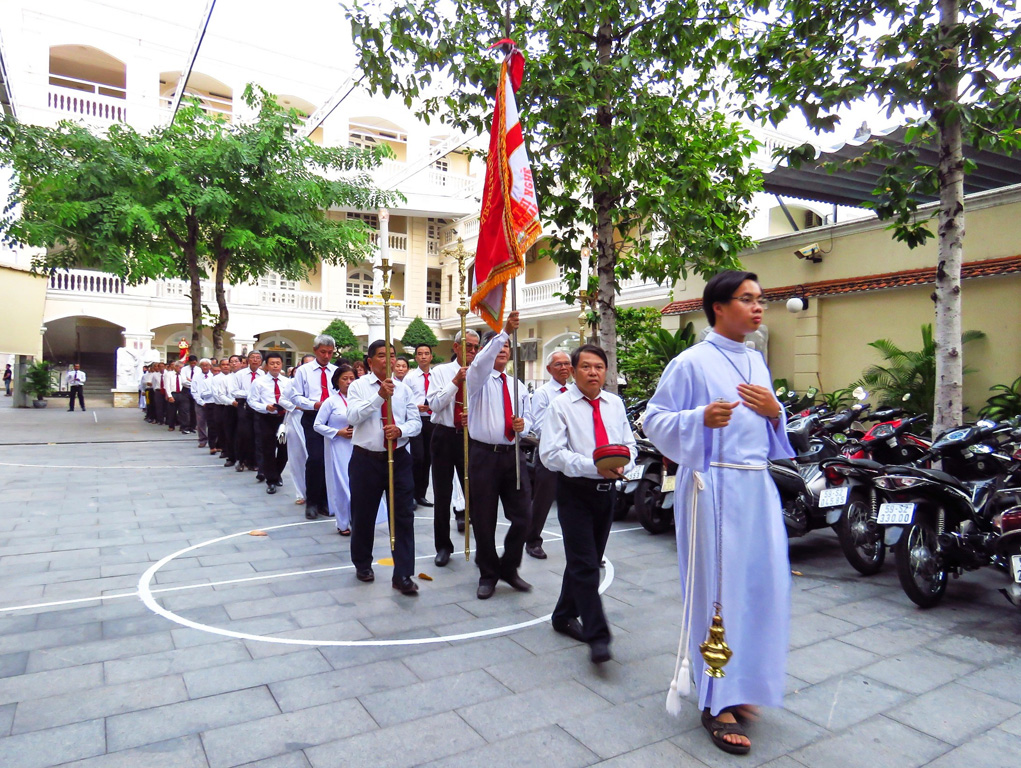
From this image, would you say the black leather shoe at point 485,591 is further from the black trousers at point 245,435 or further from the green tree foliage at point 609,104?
the black trousers at point 245,435

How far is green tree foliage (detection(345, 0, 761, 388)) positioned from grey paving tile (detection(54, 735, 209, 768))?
5.20 metres

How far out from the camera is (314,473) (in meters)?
7.74

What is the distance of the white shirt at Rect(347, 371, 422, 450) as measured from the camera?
5.10m

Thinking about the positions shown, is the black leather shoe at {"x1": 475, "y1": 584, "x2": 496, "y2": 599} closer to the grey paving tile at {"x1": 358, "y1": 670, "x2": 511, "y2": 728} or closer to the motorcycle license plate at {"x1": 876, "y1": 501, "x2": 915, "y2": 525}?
the grey paving tile at {"x1": 358, "y1": 670, "x2": 511, "y2": 728}

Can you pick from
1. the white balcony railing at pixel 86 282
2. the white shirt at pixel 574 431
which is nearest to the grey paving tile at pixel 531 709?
the white shirt at pixel 574 431

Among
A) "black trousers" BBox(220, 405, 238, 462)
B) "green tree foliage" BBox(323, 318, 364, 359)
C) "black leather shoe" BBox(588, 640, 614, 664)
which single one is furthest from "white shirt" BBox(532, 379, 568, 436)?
"green tree foliage" BBox(323, 318, 364, 359)

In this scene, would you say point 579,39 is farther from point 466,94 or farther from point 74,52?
point 74,52

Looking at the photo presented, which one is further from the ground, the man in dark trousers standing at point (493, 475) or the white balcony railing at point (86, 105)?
the white balcony railing at point (86, 105)

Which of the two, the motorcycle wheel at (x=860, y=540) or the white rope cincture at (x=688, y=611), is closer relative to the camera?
the white rope cincture at (x=688, y=611)

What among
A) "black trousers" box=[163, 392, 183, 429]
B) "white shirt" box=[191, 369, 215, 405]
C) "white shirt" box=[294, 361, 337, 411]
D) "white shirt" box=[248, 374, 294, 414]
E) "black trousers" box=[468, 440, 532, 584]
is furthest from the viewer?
"black trousers" box=[163, 392, 183, 429]

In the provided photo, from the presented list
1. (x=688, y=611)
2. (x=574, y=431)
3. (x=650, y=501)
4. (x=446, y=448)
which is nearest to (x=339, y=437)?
(x=446, y=448)

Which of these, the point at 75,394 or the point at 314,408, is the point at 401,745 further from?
the point at 75,394

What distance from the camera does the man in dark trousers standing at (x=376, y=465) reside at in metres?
5.02

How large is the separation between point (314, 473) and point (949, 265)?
21.1ft
